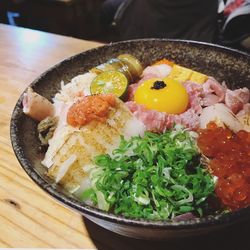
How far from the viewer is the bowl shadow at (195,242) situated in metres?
1.11

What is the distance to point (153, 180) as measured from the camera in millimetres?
1079

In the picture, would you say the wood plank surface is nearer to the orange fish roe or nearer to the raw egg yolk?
the orange fish roe

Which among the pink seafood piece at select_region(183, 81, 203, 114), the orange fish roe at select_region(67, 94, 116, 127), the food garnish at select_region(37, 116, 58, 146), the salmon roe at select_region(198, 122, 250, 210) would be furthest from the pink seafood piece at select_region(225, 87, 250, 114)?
the food garnish at select_region(37, 116, 58, 146)

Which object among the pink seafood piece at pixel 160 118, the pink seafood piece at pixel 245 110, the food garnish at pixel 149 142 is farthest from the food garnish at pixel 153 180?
the pink seafood piece at pixel 245 110

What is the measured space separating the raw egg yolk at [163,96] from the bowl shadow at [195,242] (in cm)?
64

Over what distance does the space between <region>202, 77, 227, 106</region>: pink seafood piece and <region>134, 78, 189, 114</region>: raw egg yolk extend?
0.11 meters

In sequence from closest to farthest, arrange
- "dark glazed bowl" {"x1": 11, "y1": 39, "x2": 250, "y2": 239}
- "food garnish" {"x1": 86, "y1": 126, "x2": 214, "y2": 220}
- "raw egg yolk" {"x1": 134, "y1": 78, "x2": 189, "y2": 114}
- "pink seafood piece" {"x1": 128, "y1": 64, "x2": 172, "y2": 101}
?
"dark glazed bowl" {"x1": 11, "y1": 39, "x2": 250, "y2": 239}, "food garnish" {"x1": 86, "y1": 126, "x2": 214, "y2": 220}, "raw egg yolk" {"x1": 134, "y1": 78, "x2": 189, "y2": 114}, "pink seafood piece" {"x1": 128, "y1": 64, "x2": 172, "y2": 101}

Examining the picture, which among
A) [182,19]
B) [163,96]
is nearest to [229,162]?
[163,96]

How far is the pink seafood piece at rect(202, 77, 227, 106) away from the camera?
1.67 meters

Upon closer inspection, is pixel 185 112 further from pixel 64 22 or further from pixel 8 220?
pixel 64 22

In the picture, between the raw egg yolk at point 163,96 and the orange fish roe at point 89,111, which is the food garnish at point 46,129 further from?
the raw egg yolk at point 163,96

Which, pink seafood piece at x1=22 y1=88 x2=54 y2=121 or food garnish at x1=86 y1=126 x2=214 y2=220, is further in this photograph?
pink seafood piece at x1=22 y1=88 x2=54 y2=121

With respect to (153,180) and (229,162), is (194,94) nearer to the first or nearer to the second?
(229,162)

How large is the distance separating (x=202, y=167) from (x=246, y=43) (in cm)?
169
